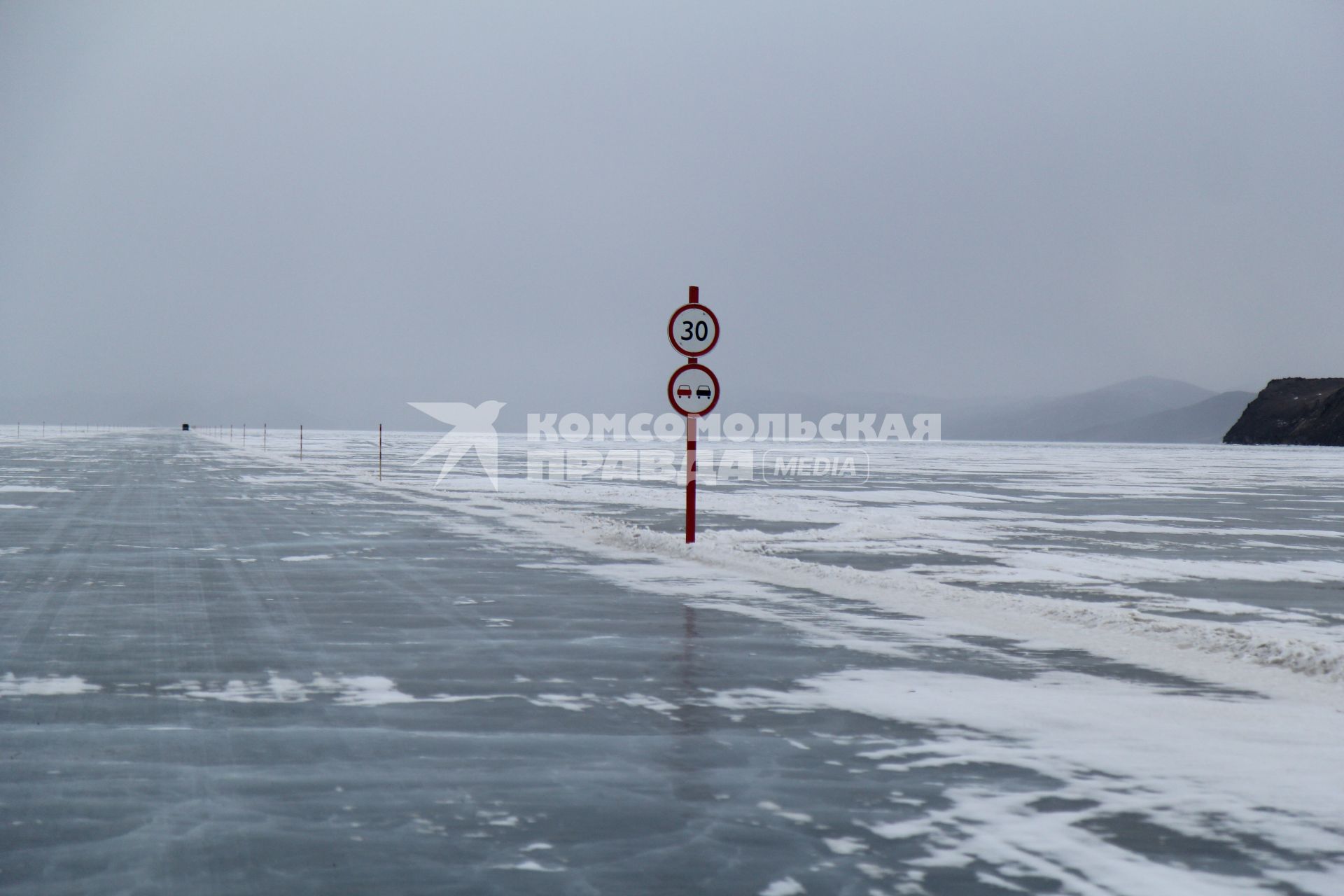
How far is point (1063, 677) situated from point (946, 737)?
2024 mm

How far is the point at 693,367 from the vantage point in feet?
56.7

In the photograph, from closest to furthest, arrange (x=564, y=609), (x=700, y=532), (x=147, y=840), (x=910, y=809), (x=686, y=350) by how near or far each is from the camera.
A: (x=147, y=840) → (x=910, y=809) → (x=564, y=609) → (x=686, y=350) → (x=700, y=532)

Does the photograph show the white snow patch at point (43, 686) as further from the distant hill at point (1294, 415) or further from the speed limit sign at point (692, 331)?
the distant hill at point (1294, 415)


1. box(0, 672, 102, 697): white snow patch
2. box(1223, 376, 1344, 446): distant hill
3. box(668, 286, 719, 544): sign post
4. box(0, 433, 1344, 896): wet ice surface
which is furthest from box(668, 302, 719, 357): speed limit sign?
box(1223, 376, 1344, 446): distant hill

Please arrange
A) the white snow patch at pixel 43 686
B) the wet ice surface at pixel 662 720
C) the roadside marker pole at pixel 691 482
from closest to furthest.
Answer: the wet ice surface at pixel 662 720 → the white snow patch at pixel 43 686 → the roadside marker pole at pixel 691 482

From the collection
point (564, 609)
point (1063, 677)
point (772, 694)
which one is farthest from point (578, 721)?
point (564, 609)

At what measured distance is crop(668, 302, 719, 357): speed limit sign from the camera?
677 inches

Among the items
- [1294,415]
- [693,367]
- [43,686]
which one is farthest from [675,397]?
[1294,415]

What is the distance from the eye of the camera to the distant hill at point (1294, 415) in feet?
525

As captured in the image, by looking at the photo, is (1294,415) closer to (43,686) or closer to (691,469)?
(691,469)

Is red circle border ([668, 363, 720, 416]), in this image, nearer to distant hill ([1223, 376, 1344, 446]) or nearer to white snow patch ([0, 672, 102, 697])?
white snow patch ([0, 672, 102, 697])

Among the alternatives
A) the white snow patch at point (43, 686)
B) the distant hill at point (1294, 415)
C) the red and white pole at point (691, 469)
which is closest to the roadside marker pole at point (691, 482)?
the red and white pole at point (691, 469)

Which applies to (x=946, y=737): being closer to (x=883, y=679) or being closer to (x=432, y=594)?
(x=883, y=679)

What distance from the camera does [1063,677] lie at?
8.00 m
